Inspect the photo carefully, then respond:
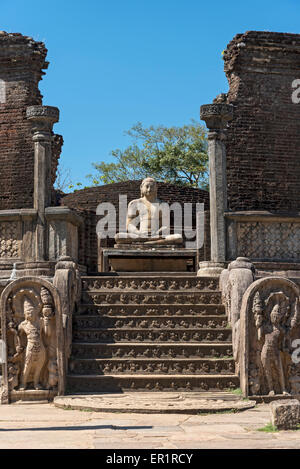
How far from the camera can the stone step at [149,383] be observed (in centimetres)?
762

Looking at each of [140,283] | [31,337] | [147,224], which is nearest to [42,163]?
[147,224]

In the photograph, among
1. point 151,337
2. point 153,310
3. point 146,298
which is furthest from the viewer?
point 146,298

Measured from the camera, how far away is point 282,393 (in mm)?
7250

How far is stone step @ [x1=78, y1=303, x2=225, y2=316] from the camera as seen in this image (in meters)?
8.68

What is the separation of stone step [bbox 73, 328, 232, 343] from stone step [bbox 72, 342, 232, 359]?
20cm

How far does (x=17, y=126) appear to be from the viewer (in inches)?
630

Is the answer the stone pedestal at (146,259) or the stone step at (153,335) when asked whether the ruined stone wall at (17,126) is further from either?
the stone step at (153,335)

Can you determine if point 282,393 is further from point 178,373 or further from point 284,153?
point 284,153

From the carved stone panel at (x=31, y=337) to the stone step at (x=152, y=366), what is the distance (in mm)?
445

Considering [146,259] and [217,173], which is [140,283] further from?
[217,173]

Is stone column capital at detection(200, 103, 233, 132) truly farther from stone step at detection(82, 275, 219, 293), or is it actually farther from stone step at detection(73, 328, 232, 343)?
stone step at detection(73, 328, 232, 343)

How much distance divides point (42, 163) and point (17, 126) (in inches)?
183

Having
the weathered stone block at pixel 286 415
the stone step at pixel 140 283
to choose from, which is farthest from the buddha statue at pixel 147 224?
the weathered stone block at pixel 286 415

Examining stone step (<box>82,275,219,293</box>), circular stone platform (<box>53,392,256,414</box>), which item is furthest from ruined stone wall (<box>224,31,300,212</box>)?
circular stone platform (<box>53,392,256,414</box>)
